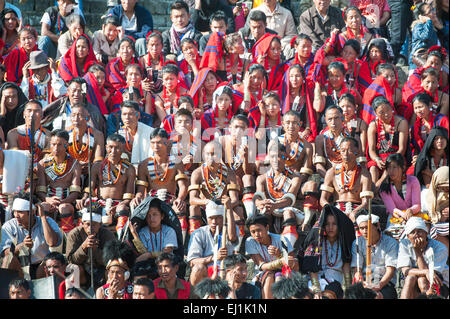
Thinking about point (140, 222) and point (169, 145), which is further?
point (169, 145)

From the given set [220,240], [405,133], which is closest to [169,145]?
[220,240]

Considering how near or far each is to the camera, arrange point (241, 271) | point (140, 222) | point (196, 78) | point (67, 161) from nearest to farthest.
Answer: point (241, 271) → point (140, 222) → point (67, 161) → point (196, 78)

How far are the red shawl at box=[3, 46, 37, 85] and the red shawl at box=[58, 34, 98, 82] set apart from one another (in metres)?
0.40

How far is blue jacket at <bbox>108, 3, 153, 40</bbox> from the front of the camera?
14344 mm

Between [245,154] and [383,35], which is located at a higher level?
[383,35]

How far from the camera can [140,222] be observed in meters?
11.2

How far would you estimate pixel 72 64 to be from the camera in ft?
44.2

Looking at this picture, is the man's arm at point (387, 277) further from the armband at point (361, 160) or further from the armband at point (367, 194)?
the armband at point (361, 160)

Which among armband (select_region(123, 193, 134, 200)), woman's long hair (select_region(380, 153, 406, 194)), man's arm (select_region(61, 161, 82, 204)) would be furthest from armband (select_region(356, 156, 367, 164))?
man's arm (select_region(61, 161, 82, 204))

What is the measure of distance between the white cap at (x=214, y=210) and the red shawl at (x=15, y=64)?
10.8 feet

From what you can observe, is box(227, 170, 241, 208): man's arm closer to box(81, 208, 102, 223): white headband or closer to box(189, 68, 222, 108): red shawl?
box(81, 208, 102, 223): white headband
